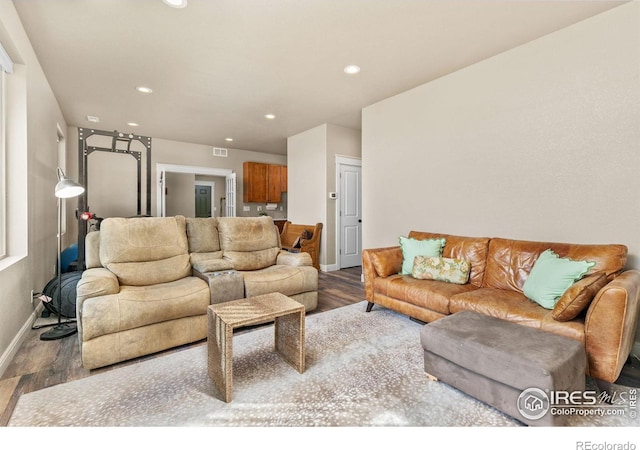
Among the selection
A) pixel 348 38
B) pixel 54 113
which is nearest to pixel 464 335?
pixel 348 38

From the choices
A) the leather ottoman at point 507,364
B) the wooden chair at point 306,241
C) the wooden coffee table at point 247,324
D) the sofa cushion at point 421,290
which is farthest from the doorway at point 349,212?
the leather ottoman at point 507,364

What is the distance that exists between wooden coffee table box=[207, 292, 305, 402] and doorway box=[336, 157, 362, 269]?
131 inches

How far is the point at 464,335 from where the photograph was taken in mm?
1683

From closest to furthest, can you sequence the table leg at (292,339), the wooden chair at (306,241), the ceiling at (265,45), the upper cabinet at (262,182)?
the table leg at (292,339), the ceiling at (265,45), the wooden chair at (306,241), the upper cabinet at (262,182)

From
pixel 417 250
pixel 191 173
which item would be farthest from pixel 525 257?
pixel 191 173

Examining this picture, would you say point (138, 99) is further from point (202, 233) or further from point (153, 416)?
point (153, 416)

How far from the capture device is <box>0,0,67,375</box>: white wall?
2.11 m

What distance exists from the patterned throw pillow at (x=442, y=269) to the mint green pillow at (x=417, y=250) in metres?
0.10

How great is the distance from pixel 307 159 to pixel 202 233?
2.93m

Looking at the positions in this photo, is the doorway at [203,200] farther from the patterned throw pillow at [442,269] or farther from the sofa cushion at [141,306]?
the patterned throw pillow at [442,269]

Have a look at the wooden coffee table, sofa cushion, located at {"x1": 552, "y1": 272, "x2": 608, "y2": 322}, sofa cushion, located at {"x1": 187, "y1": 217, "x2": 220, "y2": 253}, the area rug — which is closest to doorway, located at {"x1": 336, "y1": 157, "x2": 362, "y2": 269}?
sofa cushion, located at {"x1": 187, "y1": 217, "x2": 220, "y2": 253}

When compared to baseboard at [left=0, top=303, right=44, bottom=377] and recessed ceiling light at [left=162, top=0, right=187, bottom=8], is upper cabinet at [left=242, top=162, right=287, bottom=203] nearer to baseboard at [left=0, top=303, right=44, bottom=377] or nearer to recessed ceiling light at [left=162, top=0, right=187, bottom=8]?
baseboard at [left=0, top=303, right=44, bottom=377]

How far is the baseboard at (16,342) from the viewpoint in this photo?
1993 millimetres

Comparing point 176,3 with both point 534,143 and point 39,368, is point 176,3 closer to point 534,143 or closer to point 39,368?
point 39,368
